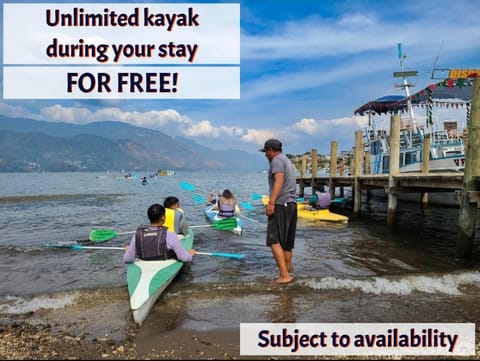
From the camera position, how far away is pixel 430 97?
60.5ft

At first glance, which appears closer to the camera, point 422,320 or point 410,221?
point 422,320

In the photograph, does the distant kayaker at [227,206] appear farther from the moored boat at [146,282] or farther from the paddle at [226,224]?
the moored boat at [146,282]

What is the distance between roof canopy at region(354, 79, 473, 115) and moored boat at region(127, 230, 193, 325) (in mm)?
15661

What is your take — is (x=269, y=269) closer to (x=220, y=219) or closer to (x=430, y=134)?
(x=220, y=219)

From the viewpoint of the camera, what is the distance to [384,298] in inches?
210

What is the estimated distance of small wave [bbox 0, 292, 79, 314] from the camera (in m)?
5.20

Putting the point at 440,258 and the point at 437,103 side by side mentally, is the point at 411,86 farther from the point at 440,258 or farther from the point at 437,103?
the point at 440,258

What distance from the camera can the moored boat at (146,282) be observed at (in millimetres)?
4366

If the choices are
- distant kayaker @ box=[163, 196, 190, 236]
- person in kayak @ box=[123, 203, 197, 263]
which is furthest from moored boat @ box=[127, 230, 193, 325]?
distant kayaker @ box=[163, 196, 190, 236]

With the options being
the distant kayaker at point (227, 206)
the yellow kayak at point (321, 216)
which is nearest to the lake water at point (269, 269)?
the yellow kayak at point (321, 216)

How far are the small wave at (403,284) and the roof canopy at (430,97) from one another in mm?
12276

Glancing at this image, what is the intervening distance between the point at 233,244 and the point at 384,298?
5.58 m

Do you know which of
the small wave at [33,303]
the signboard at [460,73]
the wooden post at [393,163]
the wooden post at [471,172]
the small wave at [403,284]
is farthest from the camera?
the signboard at [460,73]

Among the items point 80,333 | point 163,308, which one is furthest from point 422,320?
point 80,333
